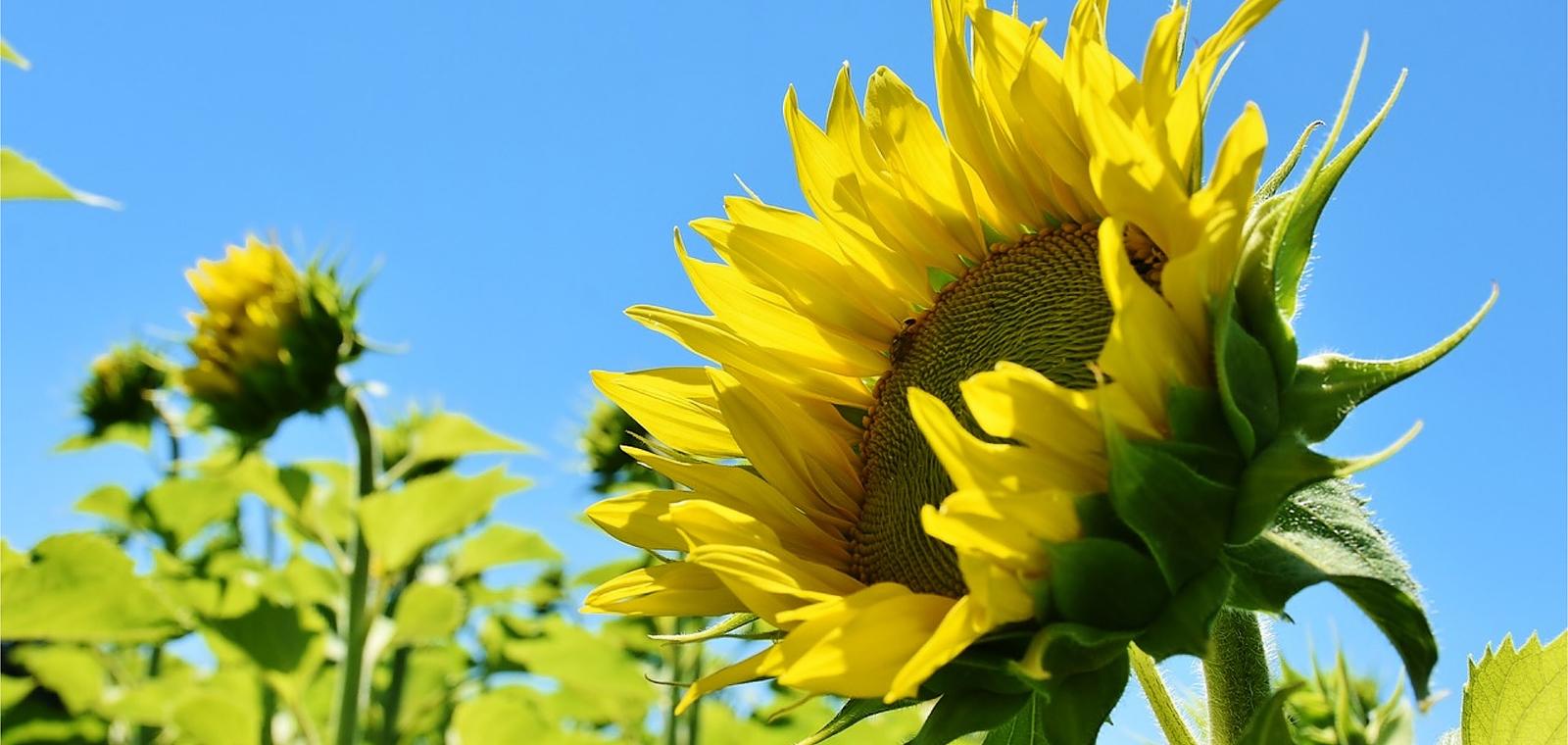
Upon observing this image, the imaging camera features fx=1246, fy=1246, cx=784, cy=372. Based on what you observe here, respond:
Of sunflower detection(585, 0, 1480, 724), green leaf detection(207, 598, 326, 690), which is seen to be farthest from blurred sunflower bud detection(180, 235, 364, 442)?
sunflower detection(585, 0, 1480, 724)

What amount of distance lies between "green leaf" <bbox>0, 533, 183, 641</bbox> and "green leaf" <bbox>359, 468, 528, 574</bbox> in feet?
2.16

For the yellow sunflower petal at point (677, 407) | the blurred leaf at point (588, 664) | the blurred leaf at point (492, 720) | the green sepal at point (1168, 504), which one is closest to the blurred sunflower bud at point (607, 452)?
the blurred leaf at point (588, 664)

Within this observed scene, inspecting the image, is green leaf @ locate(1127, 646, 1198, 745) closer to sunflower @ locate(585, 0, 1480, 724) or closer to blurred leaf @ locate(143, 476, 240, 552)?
sunflower @ locate(585, 0, 1480, 724)

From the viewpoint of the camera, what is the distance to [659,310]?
1.25 meters

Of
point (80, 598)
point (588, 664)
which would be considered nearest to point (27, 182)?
point (80, 598)

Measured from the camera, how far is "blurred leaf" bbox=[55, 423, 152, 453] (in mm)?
5738

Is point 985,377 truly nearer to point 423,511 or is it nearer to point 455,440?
point 423,511

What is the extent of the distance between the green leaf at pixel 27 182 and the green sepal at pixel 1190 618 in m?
1.38

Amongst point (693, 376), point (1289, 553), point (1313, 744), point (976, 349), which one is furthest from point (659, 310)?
point (1313, 744)

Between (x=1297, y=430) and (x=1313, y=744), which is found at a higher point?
(x=1297, y=430)

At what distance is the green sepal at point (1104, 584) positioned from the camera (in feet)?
2.77

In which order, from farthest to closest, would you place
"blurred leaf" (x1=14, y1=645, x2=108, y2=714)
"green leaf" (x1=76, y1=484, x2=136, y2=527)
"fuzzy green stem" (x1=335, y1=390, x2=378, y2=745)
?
1. "green leaf" (x1=76, y1=484, x2=136, y2=527)
2. "blurred leaf" (x1=14, y1=645, x2=108, y2=714)
3. "fuzzy green stem" (x1=335, y1=390, x2=378, y2=745)

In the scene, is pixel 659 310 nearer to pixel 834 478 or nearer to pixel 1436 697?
pixel 834 478

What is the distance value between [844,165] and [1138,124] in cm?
35
